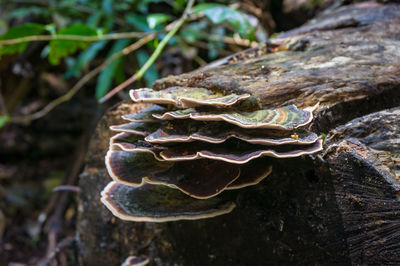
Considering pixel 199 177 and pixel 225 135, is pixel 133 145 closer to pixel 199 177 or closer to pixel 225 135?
pixel 199 177

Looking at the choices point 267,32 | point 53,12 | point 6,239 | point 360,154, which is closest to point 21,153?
point 6,239

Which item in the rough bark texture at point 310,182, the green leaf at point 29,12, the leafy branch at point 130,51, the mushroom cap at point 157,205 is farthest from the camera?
the green leaf at point 29,12

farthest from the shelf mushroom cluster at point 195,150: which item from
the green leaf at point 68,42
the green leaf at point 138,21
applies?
the green leaf at point 138,21

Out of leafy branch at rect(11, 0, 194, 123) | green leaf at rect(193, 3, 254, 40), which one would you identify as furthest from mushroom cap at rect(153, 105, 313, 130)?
green leaf at rect(193, 3, 254, 40)

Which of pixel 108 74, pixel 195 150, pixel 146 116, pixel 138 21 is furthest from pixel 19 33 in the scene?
pixel 195 150

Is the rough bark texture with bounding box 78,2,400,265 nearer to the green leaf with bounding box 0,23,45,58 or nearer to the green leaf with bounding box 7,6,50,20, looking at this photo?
the green leaf with bounding box 0,23,45,58

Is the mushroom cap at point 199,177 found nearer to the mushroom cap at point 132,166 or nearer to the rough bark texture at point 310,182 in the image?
the mushroom cap at point 132,166

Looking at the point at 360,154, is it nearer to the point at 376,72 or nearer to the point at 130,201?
the point at 376,72
